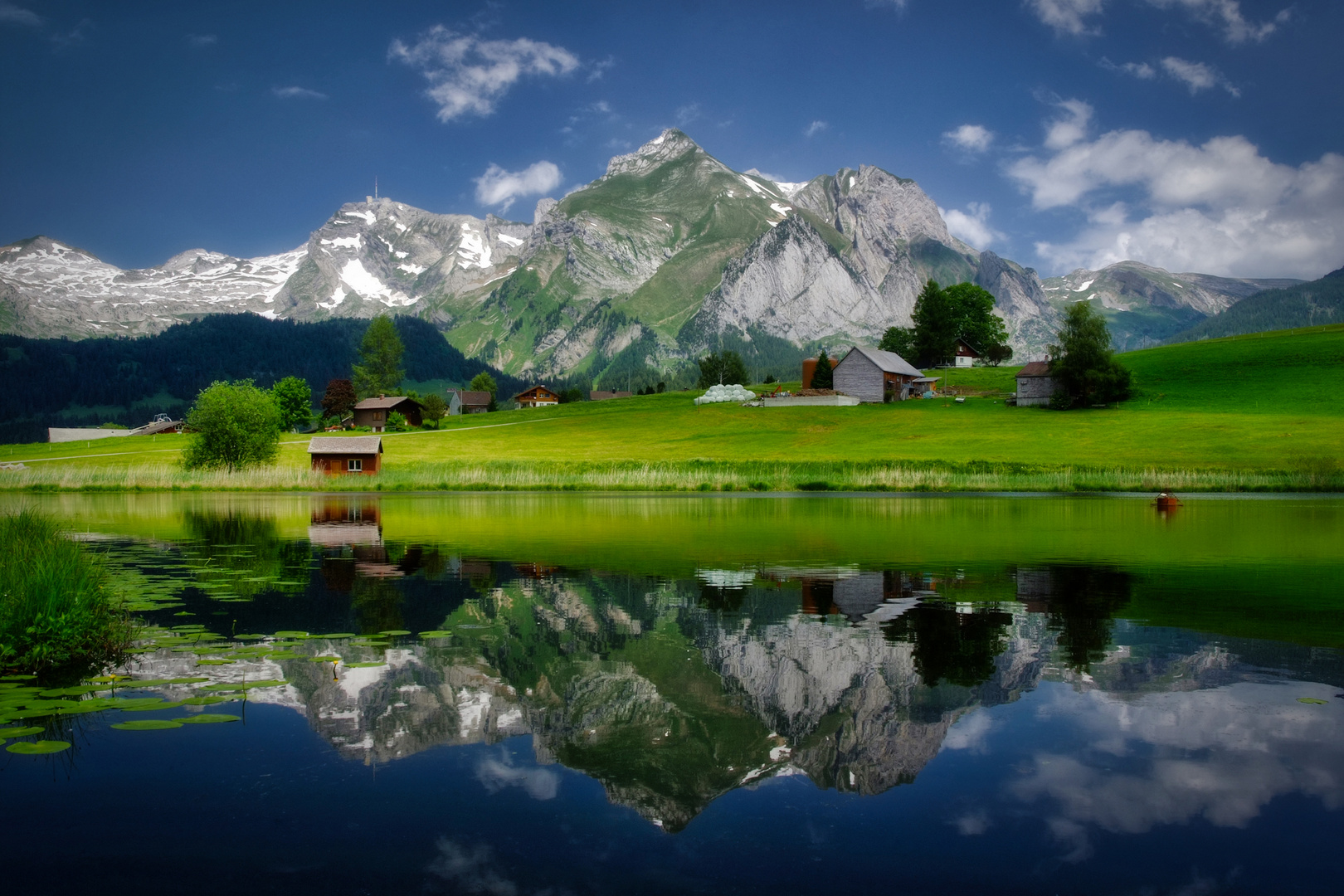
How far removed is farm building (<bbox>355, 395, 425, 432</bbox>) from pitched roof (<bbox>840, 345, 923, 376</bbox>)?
7911 cm

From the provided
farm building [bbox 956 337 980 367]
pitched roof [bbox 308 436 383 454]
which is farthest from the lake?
farm building [bbox 956 337 980 367]

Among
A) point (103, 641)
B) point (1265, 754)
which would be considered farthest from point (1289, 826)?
point (103, 641)

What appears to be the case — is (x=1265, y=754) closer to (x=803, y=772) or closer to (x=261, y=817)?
(x=803, y=772)

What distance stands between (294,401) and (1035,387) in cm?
12956

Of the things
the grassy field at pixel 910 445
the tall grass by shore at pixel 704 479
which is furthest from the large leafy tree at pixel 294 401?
the tall grass by shore at pixel 704 479

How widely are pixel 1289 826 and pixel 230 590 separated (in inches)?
838

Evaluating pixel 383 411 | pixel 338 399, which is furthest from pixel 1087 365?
pixel 338 399

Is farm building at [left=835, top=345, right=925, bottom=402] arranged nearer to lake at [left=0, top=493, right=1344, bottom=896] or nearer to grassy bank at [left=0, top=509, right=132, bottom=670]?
lake at [left=0, top=493, right=1344, bottom=896]

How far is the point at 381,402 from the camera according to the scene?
15775 centimetres

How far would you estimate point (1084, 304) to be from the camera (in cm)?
11481

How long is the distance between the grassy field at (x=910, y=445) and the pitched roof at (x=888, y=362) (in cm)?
691

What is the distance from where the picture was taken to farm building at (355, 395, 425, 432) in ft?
512

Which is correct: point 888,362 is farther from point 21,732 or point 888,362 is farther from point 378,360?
point 21,732

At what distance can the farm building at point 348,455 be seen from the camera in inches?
3147
